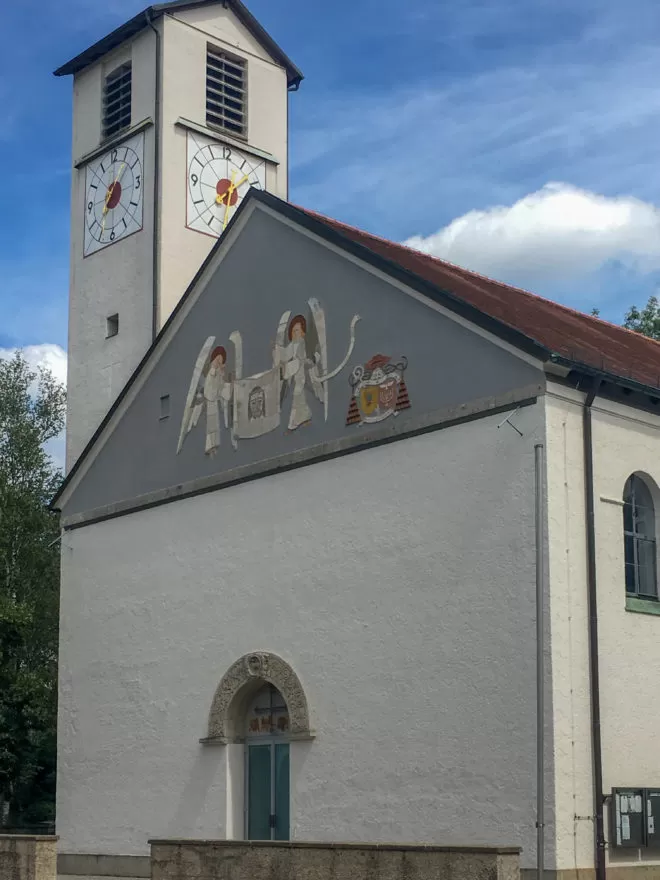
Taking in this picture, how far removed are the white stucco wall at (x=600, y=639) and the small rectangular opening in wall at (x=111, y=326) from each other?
15.2 meters

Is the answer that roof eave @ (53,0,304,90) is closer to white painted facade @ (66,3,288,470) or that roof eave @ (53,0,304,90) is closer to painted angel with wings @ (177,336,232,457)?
white painted facade @ (66,3,288,470)

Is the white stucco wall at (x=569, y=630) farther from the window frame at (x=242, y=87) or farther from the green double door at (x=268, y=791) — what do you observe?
the window frame at (x=242, y=87)

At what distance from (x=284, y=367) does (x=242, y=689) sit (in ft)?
16.8

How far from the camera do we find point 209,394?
944 inches

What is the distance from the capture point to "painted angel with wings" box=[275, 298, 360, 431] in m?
21.5

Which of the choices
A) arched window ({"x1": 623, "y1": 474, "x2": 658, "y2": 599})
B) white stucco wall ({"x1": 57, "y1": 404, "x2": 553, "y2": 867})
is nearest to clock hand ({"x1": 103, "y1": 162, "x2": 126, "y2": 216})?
white stucco wall ({"x1": 57, "y1": 404, "x2": 553, "y2": 867})

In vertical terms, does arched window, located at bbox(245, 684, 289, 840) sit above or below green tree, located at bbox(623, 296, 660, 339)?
below

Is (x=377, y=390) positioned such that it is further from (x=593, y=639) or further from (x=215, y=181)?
(x=215, y=181)

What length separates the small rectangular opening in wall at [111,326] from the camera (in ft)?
103

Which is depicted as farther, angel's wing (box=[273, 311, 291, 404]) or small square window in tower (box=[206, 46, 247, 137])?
small square window in tower (box=[206, 46, 247, 137])

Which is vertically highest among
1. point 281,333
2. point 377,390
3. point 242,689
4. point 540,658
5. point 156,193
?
point 156,193

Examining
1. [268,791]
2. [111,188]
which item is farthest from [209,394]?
[111,188]

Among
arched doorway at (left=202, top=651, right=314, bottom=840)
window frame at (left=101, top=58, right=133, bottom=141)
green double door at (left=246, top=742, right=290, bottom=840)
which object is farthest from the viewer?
window frame at (left=101, top=58, right=133, bottom=141)

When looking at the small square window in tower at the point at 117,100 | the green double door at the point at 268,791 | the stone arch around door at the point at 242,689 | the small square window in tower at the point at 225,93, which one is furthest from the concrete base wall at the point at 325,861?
the small square window in tower at the point at 117,100
